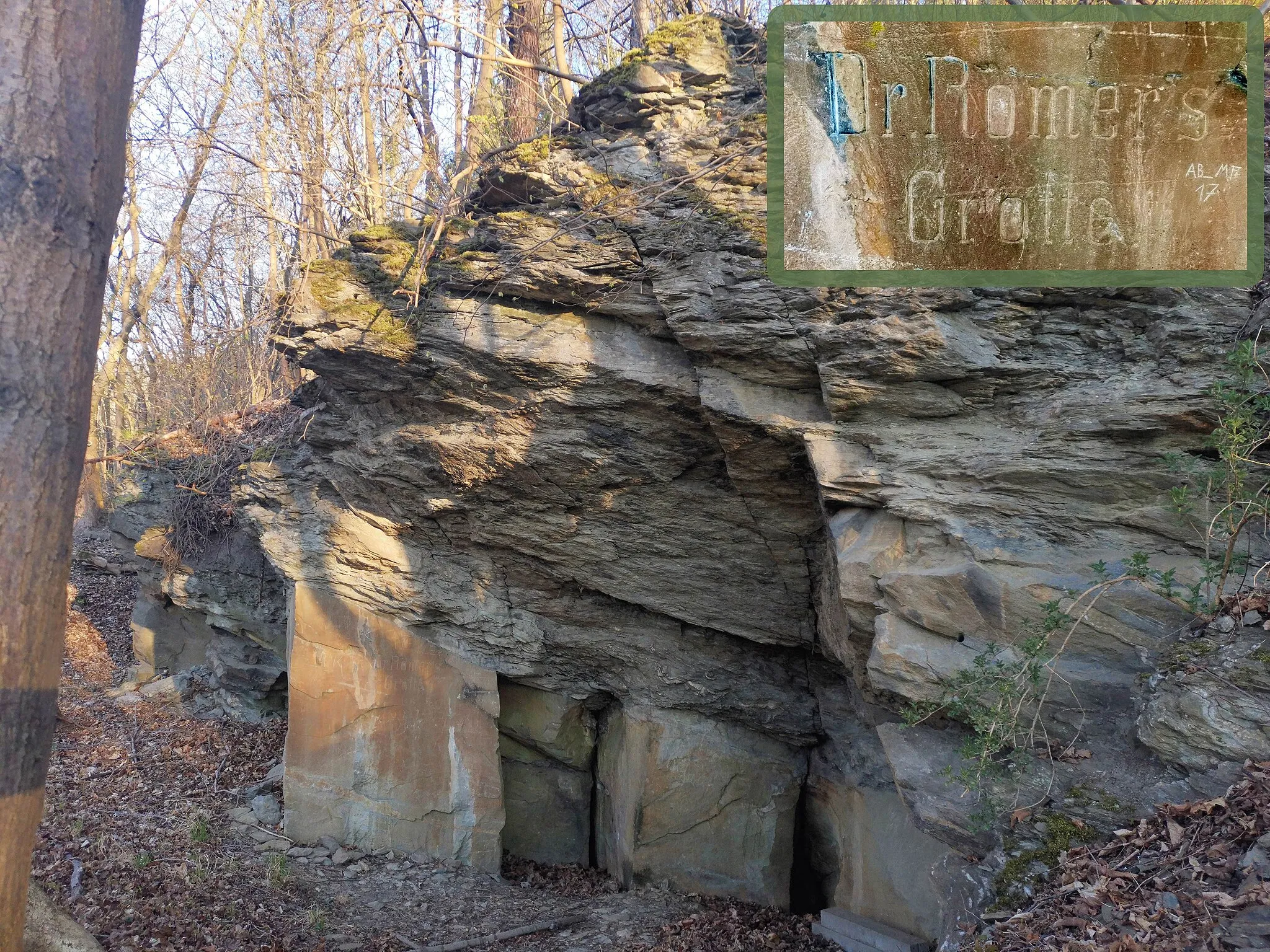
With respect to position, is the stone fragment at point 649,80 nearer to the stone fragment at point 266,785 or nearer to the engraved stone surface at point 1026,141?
the engraved stone surface at point 1026,141

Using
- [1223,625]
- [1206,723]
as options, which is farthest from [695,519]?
[1206,723]

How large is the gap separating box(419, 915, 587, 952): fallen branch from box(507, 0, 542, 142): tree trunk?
239 inches

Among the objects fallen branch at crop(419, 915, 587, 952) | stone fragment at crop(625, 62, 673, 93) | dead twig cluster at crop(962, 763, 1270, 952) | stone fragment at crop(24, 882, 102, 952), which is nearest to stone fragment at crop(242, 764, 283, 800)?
fallen branch at crop(419, 915, 587, 952)

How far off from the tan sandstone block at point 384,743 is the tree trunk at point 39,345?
15.2ft

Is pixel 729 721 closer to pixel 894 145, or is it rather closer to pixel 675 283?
pixel 675 283

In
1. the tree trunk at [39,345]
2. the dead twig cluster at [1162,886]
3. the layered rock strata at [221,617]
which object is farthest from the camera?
the layered rock strata at [221,617]

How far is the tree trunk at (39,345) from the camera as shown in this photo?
2465mm

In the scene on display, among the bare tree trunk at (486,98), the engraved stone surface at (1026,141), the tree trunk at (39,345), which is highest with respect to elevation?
the bare tree trunk at (486,98)

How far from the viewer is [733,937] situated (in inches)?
248

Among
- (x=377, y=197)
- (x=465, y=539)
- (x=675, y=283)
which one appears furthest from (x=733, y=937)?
(x=377, y=197)

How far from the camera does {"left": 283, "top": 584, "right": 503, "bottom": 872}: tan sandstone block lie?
281 inches

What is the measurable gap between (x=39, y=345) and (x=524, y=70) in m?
Result: 5.64

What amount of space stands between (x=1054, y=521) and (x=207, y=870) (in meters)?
6.11

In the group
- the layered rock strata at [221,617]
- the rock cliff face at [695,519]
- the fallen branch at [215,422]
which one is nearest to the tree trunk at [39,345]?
the rock cliff face at [695,519]
